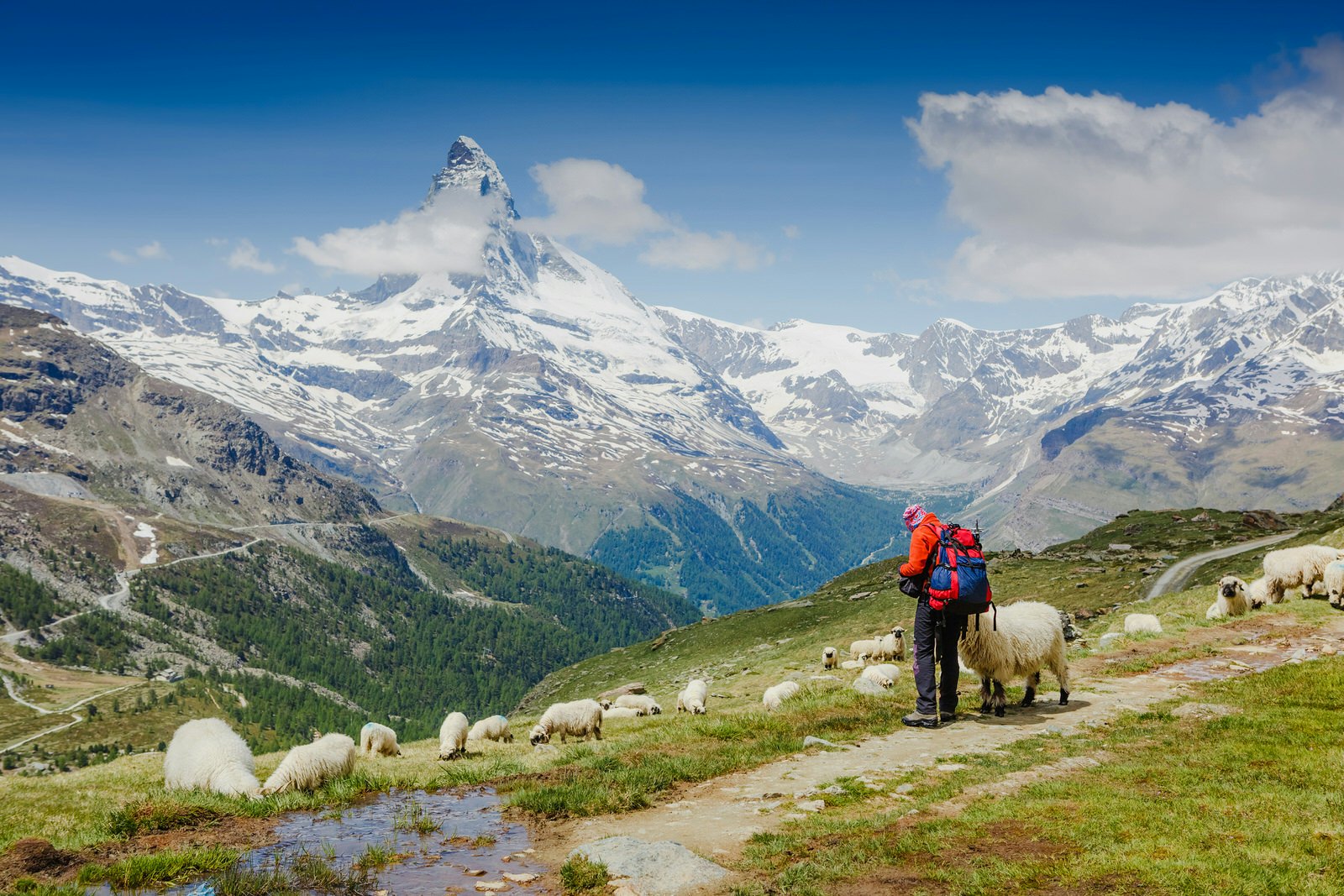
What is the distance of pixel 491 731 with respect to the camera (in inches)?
1351

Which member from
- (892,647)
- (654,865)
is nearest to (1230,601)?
(892,647)

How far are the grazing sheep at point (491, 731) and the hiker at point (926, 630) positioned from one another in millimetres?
19530

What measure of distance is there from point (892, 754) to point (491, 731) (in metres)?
21.4

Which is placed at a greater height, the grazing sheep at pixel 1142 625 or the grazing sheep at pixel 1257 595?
the grazing sheep at pixel 1257 595

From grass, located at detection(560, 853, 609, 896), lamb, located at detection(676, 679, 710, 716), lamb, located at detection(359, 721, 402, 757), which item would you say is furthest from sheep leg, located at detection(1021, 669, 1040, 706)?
lamb, located at detection(359, 721, 402, 757)

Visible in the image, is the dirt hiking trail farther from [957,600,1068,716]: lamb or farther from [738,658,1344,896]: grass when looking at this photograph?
[738,658,1344,896]: grass

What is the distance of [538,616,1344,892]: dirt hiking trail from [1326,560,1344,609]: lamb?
659 centimetres

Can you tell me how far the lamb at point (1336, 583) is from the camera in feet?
117

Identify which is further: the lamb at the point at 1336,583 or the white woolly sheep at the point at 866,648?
the white woolly sheep at the point at 866,648

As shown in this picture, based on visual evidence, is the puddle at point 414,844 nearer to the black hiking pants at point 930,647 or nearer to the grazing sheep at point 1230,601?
the black hiking pants at point 930,647

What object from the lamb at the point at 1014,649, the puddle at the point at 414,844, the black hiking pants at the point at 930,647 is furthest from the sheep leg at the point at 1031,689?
the puddle at the point at 414,844

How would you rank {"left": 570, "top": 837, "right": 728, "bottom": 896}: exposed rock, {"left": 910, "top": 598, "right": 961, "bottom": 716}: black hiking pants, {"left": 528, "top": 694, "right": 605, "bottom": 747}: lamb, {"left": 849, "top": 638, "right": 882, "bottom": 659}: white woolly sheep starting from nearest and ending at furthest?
{"left": 570, "top": 837, "right": 728, "bottom": 896}: exposed rock → {"left": 910, "top": 598, "right": 961, "bottom": 716}: black hiking pants → {"left": 528, "top": 694, "right": 605, "bottom": 747}: lamb → {"left": 849, "top": 638, "right": 882, "bottom": 659}: white woolly sheep

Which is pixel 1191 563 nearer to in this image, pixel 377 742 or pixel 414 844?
pixel 377 742

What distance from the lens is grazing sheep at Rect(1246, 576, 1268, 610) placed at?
131ft
